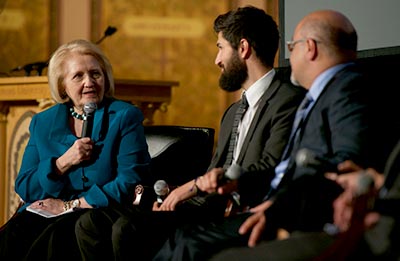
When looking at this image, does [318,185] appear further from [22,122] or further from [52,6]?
[52,6]

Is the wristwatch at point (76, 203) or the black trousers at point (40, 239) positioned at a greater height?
the wristwatch at point (76, 203)

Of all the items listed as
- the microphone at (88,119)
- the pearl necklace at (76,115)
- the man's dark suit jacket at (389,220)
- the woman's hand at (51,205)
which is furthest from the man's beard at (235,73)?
the man's dark suit jacket at (389,220)

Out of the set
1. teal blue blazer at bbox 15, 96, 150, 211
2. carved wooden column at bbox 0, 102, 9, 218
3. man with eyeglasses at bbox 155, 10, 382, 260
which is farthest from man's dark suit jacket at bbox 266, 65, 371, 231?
carved wooden column at bbox 0, 102, 9, 218

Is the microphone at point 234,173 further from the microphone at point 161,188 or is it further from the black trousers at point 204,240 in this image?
the microphone at point 161,188

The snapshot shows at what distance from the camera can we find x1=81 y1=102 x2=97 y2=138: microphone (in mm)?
3338

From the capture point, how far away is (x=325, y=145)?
2.33 metres

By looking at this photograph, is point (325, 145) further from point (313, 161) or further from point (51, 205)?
point (51, 205)

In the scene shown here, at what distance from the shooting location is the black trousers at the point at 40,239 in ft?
10.3

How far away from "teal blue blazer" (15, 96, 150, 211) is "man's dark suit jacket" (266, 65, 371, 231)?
3.22ft

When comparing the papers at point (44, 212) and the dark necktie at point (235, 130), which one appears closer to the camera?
the dark necktie at point (235, 130)

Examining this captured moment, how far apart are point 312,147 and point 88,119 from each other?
49.2 inches

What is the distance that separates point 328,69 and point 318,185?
450 mm

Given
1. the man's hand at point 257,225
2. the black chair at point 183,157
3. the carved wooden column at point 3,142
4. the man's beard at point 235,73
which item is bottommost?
the carved wooden column at point 3,142

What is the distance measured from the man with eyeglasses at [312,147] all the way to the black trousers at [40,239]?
74cm
